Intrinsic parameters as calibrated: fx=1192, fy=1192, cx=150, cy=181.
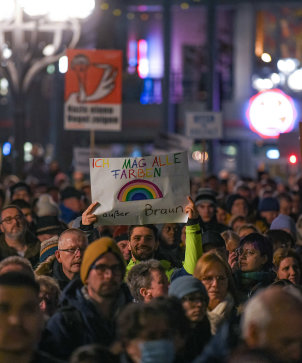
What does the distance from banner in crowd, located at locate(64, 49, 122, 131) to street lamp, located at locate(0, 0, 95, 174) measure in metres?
6.48

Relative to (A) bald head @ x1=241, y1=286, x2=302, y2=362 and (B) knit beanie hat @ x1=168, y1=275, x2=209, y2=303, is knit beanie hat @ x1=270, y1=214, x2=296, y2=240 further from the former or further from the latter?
(A) bald head @ x1=241, y1=286, x2=302, y2=362

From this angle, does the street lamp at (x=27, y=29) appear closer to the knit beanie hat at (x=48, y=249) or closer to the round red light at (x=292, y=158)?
the round red light at (x=292, y=158)

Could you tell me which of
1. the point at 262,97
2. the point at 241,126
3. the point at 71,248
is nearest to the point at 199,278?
the point at 71,248

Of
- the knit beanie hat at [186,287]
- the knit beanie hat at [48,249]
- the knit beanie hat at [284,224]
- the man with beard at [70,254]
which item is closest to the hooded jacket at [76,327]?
the knit beanie hat at [186,287]

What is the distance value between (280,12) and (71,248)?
39.1m

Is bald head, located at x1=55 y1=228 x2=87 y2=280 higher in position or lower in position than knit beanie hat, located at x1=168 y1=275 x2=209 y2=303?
higher

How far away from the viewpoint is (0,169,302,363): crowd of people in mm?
4652

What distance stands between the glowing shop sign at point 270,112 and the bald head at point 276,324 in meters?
19.5

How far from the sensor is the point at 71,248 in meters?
7.97

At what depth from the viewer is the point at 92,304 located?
238 inches

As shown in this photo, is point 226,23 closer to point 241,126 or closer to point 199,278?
point 241,126

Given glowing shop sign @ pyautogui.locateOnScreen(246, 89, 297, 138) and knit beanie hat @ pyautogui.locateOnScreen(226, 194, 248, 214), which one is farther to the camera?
glowing shop sign @ pyautogui.locateOnScreen(246, 89, 297, 138)

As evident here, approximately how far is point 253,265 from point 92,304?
9.28ft

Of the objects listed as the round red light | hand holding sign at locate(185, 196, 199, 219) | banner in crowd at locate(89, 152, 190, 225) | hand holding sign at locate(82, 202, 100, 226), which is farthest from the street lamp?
hand holding sign at locate(82, 202, 100, 226)
